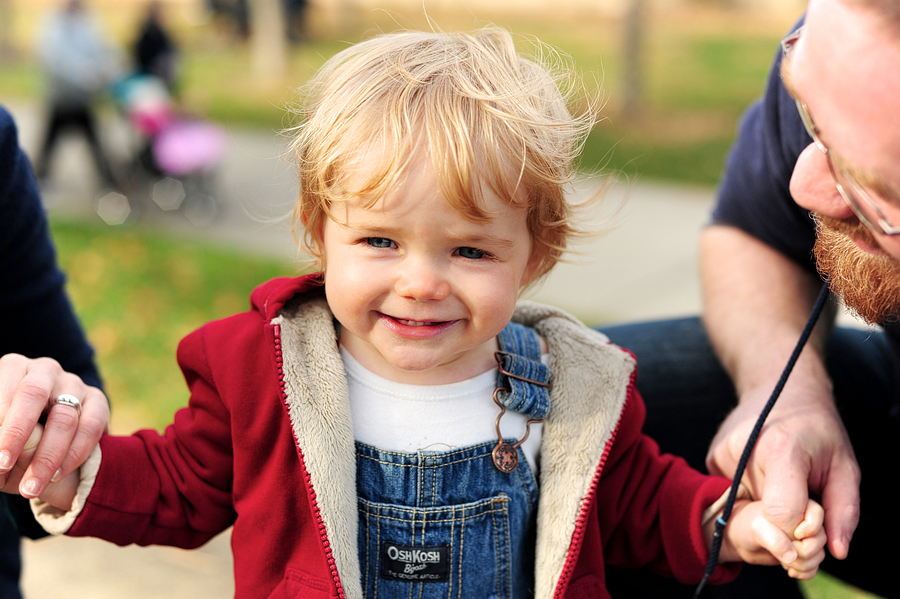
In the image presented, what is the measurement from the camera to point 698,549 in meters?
1.57

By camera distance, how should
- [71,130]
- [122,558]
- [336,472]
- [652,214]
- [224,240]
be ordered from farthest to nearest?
[71,130] → [652,214] → [224,240] → [122,558] → [336,472]

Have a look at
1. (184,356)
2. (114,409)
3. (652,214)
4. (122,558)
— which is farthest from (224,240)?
(184,356)

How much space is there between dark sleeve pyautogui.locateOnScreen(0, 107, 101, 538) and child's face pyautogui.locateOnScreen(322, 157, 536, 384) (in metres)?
0.61

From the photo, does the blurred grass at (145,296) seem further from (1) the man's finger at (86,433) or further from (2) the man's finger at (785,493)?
(2) the man's finger at (785,493)

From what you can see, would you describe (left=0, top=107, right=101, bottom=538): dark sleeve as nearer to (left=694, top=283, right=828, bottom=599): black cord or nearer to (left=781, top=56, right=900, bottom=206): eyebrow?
(left=694, top=283, right=828, bottom=599): black cord

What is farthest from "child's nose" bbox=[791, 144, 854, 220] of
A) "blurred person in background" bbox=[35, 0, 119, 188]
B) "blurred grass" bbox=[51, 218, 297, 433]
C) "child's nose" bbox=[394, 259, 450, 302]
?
"blurred person in background" bbox=[35, 0, 119, 188]

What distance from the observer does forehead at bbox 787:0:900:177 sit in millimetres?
1140

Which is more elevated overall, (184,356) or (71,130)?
(184,356)

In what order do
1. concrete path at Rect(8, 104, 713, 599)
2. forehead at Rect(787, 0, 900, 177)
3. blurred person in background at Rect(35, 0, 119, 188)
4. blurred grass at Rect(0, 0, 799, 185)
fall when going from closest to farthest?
forehead at Rect(787, 0, 900, 177) < concrete path at Rect(8, 104, 713, 599) < blurred person in background at Rect(35, 0, 119, 188) < blurred grass at Rect(0, 0, 799, 185)

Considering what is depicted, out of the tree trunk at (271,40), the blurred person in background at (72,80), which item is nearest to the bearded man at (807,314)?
the blurred person in background at (72,80)

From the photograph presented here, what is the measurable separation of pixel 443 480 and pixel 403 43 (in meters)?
0.76

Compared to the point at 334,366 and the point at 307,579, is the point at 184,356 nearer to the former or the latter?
the point at 334,366

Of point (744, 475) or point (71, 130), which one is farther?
point (71, 130)

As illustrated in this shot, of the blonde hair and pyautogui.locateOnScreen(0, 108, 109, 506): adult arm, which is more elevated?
the blonde hair
